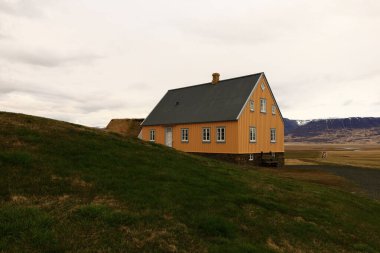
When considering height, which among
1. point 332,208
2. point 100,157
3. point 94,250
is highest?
point 100,157

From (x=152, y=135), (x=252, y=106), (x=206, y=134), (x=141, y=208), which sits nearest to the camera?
(x=141, y=208)

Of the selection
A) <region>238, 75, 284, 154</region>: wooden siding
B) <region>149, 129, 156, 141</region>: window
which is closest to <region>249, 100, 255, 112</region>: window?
<region>238, 75, 284, 154</region>: wooden siding

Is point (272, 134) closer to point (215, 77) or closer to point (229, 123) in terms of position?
point (229, 123)

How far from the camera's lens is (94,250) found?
6031mm

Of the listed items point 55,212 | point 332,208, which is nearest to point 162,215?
point 55,212

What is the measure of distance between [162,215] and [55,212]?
2.77 m

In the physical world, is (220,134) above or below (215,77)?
below

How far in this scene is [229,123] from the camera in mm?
32312

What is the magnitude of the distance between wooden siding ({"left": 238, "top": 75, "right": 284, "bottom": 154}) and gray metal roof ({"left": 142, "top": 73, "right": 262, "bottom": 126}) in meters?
1.21

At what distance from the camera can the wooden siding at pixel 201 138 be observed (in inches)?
1257

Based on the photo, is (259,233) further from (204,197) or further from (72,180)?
(72,180)

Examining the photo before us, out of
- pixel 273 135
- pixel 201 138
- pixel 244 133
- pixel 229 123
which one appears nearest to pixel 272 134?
pixel 273 135

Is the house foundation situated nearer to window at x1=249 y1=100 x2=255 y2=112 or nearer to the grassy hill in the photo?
window at x1=249 y1=100 x2=255 y2=112

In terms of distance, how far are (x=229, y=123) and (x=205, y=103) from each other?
652 centimetres
